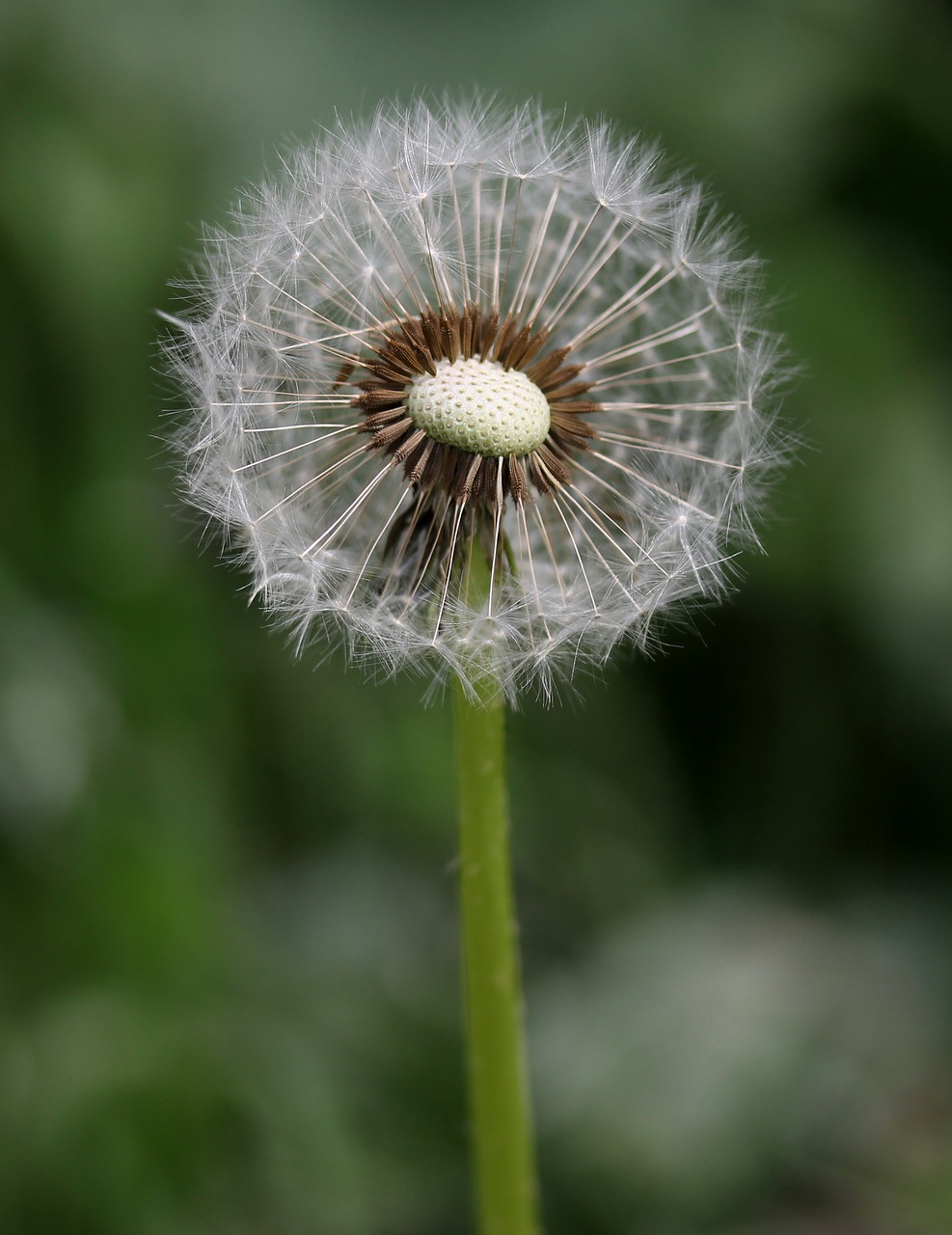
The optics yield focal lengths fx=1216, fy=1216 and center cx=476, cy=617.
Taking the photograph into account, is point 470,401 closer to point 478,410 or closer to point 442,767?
point 478,410

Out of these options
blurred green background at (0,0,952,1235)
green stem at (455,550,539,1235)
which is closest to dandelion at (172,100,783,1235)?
green stem at (455,550,539,1235)

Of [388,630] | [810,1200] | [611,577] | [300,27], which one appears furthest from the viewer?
[300,27]

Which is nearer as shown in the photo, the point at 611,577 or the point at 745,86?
the point at 611,577

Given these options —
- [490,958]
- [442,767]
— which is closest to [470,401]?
[490,958]

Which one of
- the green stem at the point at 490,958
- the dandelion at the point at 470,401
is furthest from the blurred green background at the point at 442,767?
the dandelion at the point at 470,401

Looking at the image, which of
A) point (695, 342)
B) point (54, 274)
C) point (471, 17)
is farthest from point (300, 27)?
point (695, 342)

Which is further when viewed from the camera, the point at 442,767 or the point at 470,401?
the point at 442,767

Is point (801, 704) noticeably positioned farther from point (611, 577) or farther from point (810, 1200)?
point (611, 577)

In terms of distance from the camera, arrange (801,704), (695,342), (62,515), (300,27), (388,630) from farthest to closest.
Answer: (300,27), (801,704), (62,515), (695,342), (388,630)

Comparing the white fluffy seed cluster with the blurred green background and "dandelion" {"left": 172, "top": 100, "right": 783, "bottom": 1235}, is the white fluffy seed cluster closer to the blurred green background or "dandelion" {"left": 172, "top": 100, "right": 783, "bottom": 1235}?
"dandelion" {"left": 172, "top": 100, "right": 783, "bottom": 1235}
